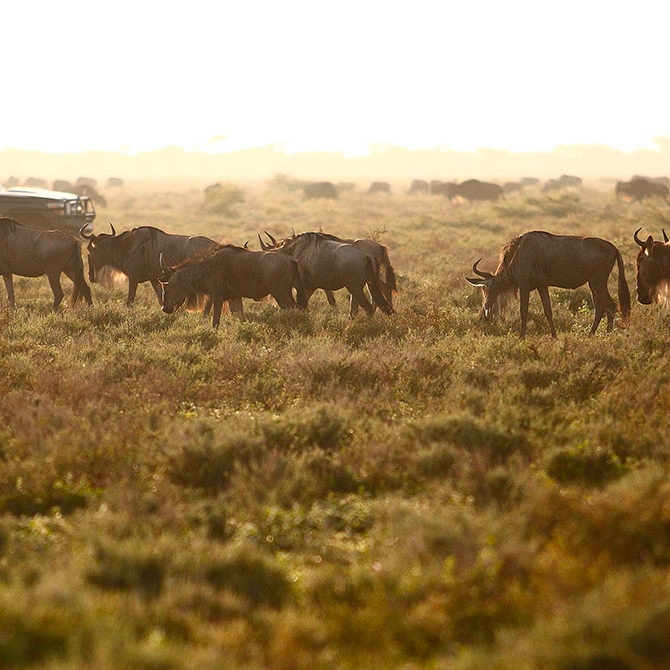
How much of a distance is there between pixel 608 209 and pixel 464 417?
91.9 ft

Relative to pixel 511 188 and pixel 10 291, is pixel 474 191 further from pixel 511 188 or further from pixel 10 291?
pixel 10 291

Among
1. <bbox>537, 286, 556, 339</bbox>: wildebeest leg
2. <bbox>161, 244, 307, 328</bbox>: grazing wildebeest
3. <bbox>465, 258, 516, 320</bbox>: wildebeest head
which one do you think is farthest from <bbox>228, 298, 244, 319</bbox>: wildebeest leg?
<bbox>537, 286, 556, 339</bbox>: wildebeest leg

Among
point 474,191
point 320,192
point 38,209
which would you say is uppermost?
point 320,192

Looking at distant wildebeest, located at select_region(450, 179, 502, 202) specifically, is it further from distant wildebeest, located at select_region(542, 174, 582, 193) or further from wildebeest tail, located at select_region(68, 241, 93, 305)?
wildebeest tail, located at select_region(68, 241, 93, 305)

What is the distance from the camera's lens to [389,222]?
93.4ft

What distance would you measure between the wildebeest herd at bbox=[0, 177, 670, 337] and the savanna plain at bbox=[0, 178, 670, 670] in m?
0.75

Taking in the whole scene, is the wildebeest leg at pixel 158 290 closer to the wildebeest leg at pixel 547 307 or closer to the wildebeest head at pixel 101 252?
the wildebeest head at pixel 101 252

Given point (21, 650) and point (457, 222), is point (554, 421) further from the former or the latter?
point (457, 222)

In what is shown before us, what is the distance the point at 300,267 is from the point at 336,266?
0.60 metres

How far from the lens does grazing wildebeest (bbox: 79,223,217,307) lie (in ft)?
40.7

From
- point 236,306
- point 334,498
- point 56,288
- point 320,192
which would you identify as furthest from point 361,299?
point 320,192

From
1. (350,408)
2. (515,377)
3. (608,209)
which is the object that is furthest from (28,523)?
(608,209)

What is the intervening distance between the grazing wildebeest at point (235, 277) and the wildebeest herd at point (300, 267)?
0.05 ft

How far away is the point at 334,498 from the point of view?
17.2 ft
